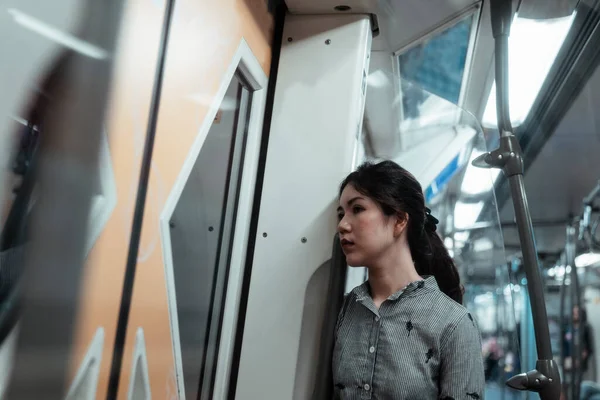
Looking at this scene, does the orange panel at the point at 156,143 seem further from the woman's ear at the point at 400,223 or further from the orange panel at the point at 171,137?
the woman's ear at the point at 400,223

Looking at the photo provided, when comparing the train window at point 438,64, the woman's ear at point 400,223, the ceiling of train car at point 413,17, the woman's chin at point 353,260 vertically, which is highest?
the train window at point 438,64

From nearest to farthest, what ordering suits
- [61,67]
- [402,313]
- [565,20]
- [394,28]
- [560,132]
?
1. [61,67]
2. [402,313]
3. [394,28]
4. [565,20]
5. [560,132]

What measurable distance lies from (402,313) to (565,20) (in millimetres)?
1392

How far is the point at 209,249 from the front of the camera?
4.21ft

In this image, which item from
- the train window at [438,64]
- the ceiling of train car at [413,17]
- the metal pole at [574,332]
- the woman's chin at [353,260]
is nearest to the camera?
the woman's chin at [353,260]

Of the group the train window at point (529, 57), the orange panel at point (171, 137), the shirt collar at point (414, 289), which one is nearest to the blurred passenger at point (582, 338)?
the train window at point (529, 57)

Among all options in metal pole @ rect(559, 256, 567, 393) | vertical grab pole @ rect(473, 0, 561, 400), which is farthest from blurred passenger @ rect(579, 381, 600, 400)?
vertical grab pole @ rect(473, 0, 561, 400)

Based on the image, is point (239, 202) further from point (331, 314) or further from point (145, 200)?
point (145, 200)

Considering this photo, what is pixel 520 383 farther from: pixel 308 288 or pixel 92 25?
pixel 92 25

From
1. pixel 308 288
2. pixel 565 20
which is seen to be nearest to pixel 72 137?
pixel 308 288

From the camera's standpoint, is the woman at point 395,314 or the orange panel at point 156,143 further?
the woman at point 395,314

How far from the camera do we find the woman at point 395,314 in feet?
3.75

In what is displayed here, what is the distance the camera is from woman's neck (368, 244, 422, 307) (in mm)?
1293

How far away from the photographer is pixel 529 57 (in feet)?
7.47
